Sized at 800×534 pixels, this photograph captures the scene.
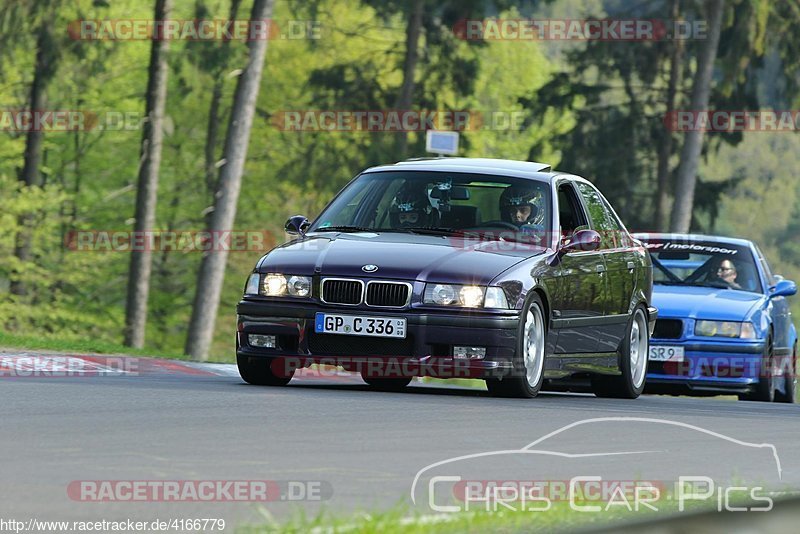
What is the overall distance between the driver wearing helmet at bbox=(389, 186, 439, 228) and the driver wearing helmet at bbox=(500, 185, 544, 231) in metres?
0.55

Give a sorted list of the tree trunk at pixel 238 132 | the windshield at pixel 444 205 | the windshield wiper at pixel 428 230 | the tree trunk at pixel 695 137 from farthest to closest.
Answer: the tree trunk at pixel 695 137
the tree trunk at pixel 238 132
the windshield at pixel 444 205
the windshield wiper at pixel 428 230

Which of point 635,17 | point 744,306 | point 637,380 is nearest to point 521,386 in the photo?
A: point 637,380

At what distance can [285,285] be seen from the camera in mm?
11461

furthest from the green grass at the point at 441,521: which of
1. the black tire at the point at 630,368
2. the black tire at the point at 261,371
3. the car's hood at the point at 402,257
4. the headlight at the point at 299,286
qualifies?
the black tire at the point at 630,368

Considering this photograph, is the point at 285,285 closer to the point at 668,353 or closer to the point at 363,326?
the point at 363,326

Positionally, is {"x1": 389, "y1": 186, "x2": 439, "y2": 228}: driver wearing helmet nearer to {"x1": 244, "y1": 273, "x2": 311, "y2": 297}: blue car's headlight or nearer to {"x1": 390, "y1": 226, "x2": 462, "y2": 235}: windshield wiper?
{"x1": 390, "y1": 226, "x2": 462, "y2": 235}: windshield wiper

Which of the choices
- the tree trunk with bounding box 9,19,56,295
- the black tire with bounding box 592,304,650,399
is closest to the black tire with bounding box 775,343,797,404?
the black tire with bounding box 592,304,650,399

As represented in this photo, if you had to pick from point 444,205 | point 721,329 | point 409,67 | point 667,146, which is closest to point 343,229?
point 444,205

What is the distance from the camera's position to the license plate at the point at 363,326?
1108 centimetres

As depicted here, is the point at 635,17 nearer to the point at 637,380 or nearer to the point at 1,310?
the point at 1,310

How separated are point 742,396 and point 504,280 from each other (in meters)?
6.56

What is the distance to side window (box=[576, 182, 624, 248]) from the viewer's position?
1357cm

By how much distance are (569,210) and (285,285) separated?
9.52 feet

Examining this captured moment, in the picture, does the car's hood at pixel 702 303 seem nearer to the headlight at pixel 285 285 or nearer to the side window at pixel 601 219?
the side window at pixel 601 219
